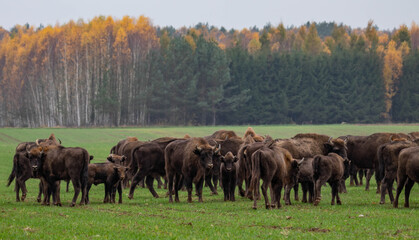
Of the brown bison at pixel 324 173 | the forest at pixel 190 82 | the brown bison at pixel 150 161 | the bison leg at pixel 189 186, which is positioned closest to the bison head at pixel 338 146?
the brown bison at pixel 324 173

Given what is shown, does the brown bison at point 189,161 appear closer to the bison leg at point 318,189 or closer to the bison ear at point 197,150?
the bison ear at point 197,150

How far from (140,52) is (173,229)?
283 ft

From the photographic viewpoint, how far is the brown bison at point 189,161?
63.4 ft

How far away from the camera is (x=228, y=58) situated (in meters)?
97.2

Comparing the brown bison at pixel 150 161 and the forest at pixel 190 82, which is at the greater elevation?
the forest at pixel 190 82

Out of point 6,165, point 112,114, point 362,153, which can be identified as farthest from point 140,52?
point 362,153

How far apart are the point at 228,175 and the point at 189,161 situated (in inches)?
52.4

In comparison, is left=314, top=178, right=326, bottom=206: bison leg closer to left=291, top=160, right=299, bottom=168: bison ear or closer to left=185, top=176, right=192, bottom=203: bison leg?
left=291, top=160, right=299, bottom=168: bison ear

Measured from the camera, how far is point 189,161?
64.4ft

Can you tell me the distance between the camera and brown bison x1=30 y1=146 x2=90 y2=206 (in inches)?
706

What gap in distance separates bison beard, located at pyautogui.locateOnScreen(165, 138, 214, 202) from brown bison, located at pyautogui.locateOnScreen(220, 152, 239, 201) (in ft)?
1.76

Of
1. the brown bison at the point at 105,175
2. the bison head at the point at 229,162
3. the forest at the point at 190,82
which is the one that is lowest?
the brown bison at the point at 105,175

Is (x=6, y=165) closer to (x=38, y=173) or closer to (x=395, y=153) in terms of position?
(x=38, y=173)

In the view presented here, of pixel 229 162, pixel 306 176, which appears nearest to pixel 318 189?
pixel 306 176
